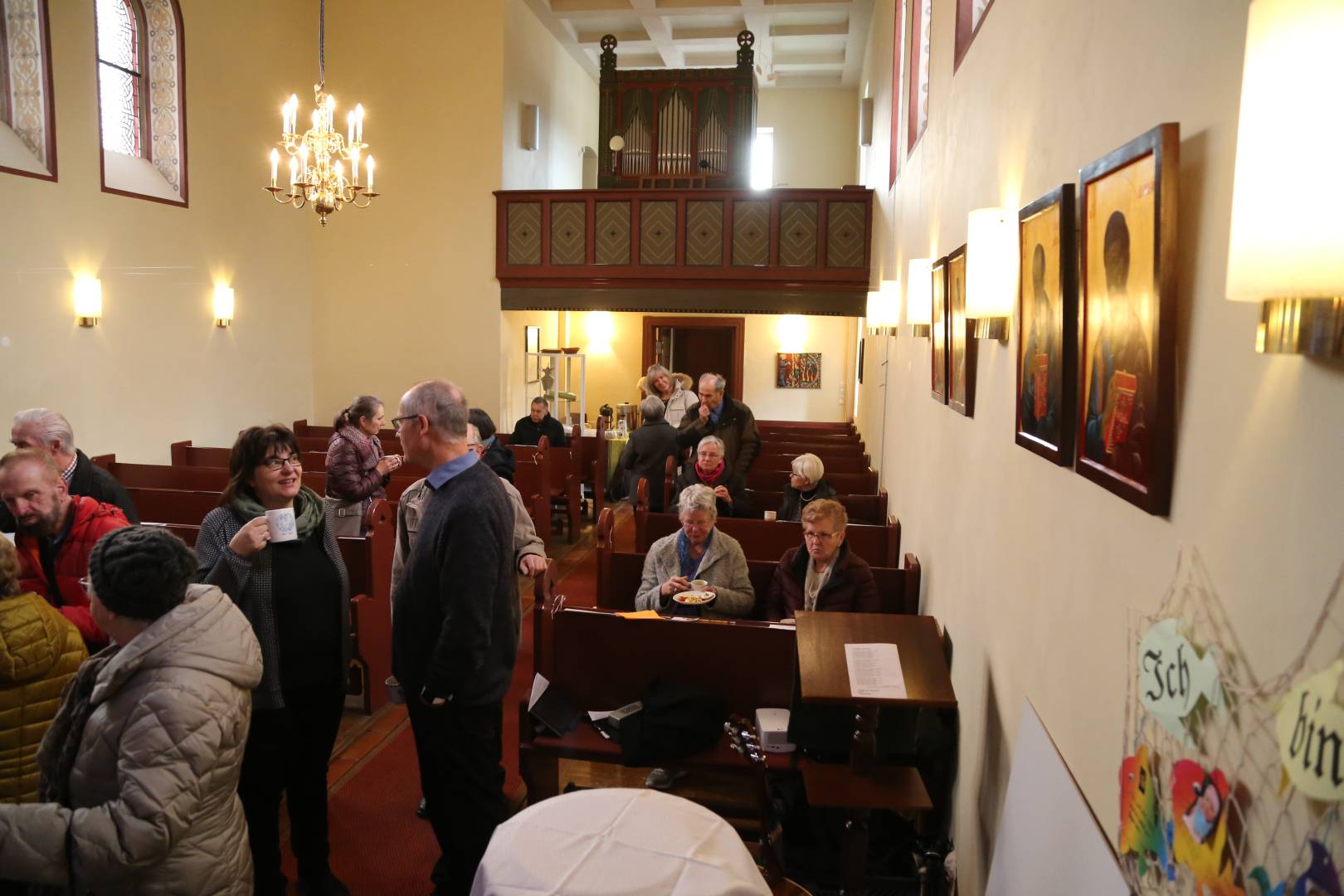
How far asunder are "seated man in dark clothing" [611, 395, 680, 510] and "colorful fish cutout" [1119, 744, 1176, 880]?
5.80 metres

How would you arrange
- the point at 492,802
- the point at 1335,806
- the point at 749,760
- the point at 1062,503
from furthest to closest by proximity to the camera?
the point at 749,760, the point at 492,802, the point at 1062,503, the point at 1335,806

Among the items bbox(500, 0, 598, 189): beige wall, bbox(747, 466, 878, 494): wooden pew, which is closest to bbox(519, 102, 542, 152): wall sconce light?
bbox(500, 0, 598, 189): beige wall

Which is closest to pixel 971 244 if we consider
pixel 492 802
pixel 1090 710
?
pixel 1090 710

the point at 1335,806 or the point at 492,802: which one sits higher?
the point at 1335,806

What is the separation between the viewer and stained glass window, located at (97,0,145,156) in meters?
8.08

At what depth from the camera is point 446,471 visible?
2846mm

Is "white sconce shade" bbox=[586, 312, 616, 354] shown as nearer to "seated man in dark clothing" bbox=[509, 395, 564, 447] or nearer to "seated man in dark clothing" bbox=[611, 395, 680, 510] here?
"seated man in dark clothing" bbox=[509, 395, 564, 447]

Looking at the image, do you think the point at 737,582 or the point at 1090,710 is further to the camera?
the point at 737,582

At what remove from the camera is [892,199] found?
7605mm

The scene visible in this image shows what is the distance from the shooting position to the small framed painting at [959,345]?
3.39 m

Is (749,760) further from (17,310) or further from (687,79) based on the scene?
(687,79)

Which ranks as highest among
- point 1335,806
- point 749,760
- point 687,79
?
point 687,79

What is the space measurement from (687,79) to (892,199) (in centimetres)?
548

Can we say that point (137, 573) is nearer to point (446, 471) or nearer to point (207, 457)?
point (446, 471)
